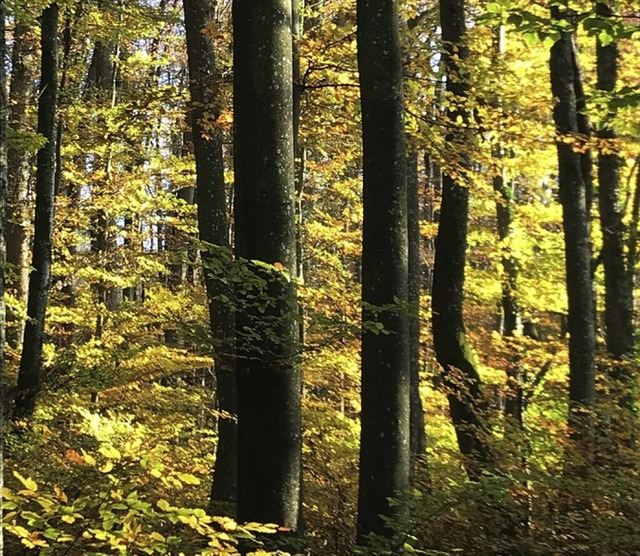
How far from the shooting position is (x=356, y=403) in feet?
38.6

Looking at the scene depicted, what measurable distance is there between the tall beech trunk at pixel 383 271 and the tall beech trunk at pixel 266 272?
0.95m

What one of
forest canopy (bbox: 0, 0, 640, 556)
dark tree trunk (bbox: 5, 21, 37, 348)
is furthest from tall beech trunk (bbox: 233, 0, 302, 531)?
dark tree trunk (bbox: 5, 21, 37, 348)

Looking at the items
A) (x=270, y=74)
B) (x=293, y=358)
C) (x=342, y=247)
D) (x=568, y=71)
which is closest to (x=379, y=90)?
(x=270, y=74)

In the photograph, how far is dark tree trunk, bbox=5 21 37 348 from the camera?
1248 centimetres

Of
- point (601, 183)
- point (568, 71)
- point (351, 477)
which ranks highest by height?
point (568, 71)

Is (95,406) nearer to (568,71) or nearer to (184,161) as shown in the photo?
(184,161)

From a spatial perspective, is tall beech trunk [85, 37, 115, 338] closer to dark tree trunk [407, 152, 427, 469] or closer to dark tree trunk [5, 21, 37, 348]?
dark tree trunk [5, 21, 37, 348]

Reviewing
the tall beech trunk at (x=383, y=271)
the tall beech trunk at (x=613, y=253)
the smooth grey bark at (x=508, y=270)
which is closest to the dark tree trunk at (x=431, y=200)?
the smooth grey bark at (x=508, y=270)

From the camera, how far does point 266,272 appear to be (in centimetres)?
388

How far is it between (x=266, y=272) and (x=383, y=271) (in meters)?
1.31

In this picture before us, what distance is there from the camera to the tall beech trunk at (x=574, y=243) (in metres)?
7.57

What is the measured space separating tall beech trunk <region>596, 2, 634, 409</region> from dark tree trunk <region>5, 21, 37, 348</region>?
36.3ft

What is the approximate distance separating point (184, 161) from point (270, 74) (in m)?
9.29

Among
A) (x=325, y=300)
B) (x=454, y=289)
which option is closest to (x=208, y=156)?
(x=454, y=289)
